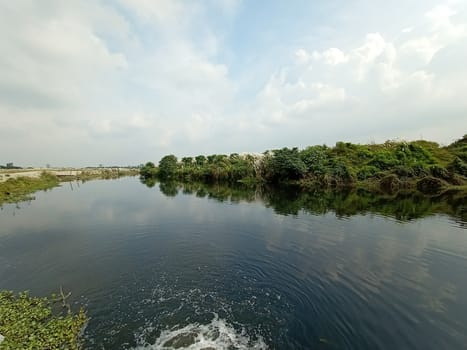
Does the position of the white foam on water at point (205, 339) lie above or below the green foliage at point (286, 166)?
below

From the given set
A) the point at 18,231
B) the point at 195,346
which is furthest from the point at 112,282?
the point at 18,231

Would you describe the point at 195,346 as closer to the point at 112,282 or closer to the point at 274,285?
the point at 274,285

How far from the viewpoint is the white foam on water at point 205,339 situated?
5.46m

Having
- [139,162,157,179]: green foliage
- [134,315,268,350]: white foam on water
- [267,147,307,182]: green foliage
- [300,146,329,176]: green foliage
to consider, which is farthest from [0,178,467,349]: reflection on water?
[139,162,157,179]: green foliage

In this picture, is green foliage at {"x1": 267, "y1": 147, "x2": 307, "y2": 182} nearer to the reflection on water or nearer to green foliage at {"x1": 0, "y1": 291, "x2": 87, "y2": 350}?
the reflection on water

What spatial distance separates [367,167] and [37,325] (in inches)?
1665

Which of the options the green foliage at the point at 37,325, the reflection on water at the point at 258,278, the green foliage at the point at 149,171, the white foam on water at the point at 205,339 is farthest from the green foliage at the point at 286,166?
the green foliage at the point at 149,171

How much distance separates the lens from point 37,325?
6.21 meters

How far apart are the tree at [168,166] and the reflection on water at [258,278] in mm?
58959

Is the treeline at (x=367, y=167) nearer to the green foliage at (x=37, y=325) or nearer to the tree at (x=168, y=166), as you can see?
the tree at (x=168, y=166)

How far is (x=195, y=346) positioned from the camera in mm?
5484

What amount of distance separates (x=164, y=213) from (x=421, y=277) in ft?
59.8

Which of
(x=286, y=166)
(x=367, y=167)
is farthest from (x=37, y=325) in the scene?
(x=367, y=167)

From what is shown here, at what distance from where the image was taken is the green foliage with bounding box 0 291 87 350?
554cm
